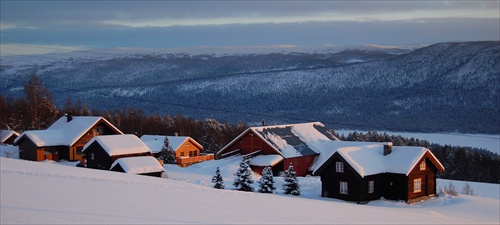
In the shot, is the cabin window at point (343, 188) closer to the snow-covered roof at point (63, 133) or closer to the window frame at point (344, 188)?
the window frame at point (344, 188)

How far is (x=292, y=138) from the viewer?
40594mm

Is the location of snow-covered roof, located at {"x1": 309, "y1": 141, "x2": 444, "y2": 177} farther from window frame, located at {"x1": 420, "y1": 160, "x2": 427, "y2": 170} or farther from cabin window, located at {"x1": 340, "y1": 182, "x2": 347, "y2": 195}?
cabin window, located at {"x1": 340, "y1": 182, "x2": 347, "y2": 195}

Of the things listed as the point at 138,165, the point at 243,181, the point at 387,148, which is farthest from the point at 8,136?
the point at 387,148

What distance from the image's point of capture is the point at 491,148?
65438mm

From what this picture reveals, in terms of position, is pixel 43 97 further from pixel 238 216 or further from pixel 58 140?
pixel 238 216

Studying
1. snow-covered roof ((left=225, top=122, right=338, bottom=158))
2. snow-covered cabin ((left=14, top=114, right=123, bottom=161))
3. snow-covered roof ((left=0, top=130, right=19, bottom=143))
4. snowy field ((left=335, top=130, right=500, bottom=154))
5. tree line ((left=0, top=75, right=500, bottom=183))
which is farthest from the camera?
snowy field ((left=335, top=130, right=500, bottom=154))

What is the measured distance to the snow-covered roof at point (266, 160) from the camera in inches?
1448

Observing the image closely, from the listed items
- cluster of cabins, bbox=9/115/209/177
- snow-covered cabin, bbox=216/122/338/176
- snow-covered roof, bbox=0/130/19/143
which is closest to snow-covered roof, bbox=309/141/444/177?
snow-covered cabin, bbox=216/122/338/176

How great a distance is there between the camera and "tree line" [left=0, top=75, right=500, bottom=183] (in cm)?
5441

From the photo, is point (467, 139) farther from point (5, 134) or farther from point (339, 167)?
point (5, 134)

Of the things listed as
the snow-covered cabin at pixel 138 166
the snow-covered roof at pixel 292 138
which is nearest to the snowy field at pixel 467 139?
the snow-covered roof at pixel 292 138

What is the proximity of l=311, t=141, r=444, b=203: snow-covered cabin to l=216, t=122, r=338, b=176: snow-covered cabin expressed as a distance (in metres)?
8.89

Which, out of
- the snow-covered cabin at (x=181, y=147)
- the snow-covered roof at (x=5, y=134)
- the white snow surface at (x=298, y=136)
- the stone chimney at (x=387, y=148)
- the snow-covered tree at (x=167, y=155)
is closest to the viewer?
the stone chimney at (x=387, y=148)

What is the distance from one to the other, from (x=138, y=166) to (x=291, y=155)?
12.8m
